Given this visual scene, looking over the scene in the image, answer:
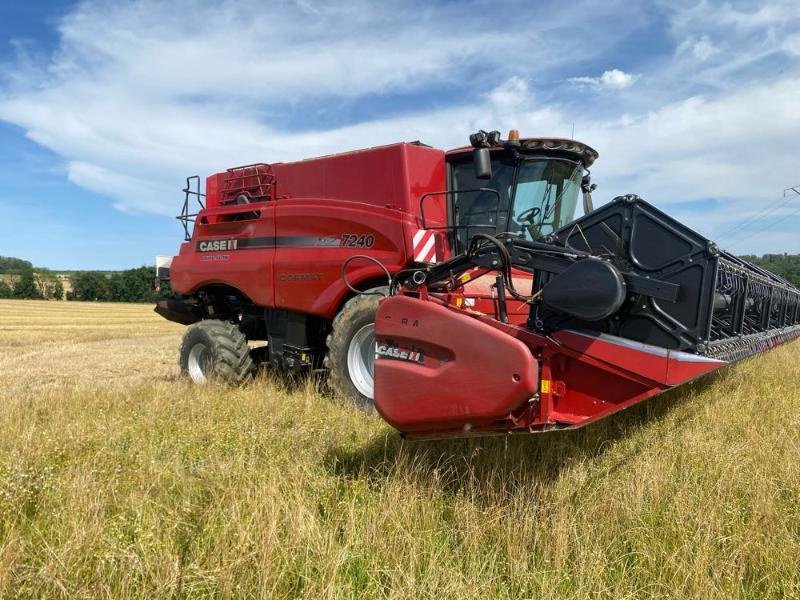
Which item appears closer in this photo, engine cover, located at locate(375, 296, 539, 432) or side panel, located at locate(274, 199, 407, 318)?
engine cover, located at locate(375, 296, 539, 432)

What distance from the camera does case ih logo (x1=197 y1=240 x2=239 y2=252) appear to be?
6907mm

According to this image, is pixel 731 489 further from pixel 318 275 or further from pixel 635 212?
pixel 318 275

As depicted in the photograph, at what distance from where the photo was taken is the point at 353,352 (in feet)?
17.2

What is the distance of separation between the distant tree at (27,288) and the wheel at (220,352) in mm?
53822

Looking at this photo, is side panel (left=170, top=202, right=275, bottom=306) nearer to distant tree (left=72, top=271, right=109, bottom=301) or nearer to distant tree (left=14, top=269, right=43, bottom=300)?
distant tree (left=72, top=271, right=109, bottom=301)

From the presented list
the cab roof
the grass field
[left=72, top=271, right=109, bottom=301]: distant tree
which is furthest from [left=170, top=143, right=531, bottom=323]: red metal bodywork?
[left=72, top=271, right=109, bottom=301]: distant tree

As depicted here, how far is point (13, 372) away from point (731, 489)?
31.3 ft

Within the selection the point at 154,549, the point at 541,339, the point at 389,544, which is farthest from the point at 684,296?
the point at 154,549

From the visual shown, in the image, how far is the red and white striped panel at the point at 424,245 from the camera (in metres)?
5.30

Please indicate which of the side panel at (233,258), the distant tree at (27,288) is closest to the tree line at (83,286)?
the distant tree at (27,288)

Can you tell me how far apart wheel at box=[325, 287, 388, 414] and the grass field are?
0.76 metres

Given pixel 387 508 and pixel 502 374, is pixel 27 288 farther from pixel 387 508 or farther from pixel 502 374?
pixel 502 374

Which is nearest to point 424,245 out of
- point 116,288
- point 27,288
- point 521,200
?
point 521,200

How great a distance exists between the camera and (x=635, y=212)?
304cm
